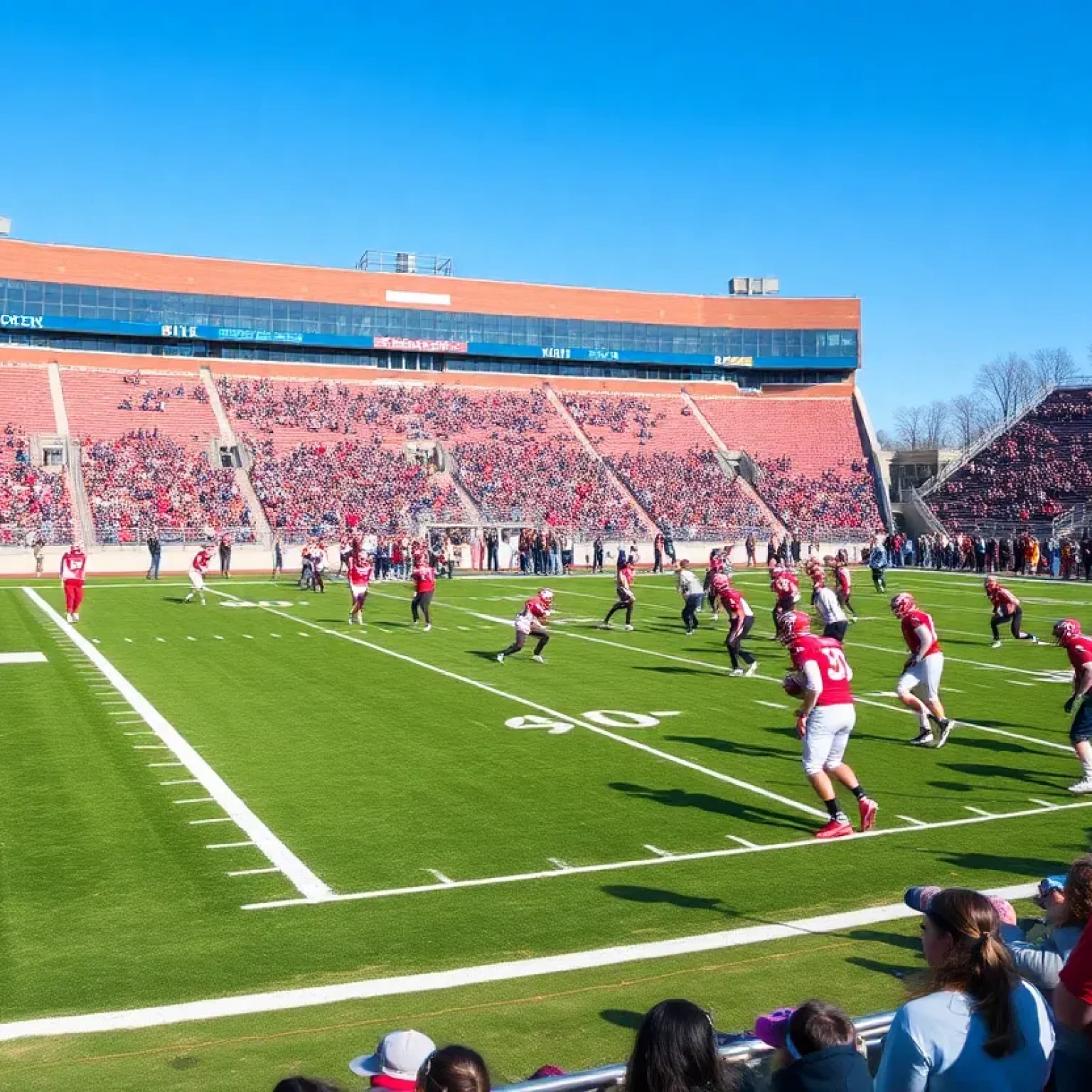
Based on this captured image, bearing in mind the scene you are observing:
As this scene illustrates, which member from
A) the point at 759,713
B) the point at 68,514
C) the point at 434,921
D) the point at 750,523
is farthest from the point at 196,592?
the point at 750,523

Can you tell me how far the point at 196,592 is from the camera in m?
30.2

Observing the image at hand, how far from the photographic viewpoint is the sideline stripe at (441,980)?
6.38m

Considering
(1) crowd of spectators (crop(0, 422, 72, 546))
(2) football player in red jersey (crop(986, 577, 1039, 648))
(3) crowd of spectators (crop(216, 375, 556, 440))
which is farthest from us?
(3) crowd of spectators (crop(216, 375, 556, 440))

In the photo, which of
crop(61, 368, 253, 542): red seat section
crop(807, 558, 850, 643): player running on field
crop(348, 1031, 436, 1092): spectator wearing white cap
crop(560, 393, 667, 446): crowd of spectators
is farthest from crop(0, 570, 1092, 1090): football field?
crop(560, 393, 667, 446): crowd of spectators

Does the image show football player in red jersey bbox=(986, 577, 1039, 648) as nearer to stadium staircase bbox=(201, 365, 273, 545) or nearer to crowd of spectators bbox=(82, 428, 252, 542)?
stadium staircase bbox=(201, 365, 273, 545)

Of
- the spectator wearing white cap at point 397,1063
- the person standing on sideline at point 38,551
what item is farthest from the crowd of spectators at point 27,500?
the spectator wearing white cap at point 397,1063

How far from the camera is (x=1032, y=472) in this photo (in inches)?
2013

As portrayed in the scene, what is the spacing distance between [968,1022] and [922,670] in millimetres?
10452

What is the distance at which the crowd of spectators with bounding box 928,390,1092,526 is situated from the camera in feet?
161

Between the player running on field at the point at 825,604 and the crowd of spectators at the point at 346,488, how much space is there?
98.8 ft

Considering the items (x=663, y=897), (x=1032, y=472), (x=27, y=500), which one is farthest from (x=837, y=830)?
(x=1032, y=472)

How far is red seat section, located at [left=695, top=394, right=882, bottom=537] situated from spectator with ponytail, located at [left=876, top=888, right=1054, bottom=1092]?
50.3m

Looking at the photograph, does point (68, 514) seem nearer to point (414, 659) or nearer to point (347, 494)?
point (347, 494)

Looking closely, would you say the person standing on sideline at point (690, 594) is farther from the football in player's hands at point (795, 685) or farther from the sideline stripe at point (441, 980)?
the sideline stripe at point (441, 980)
